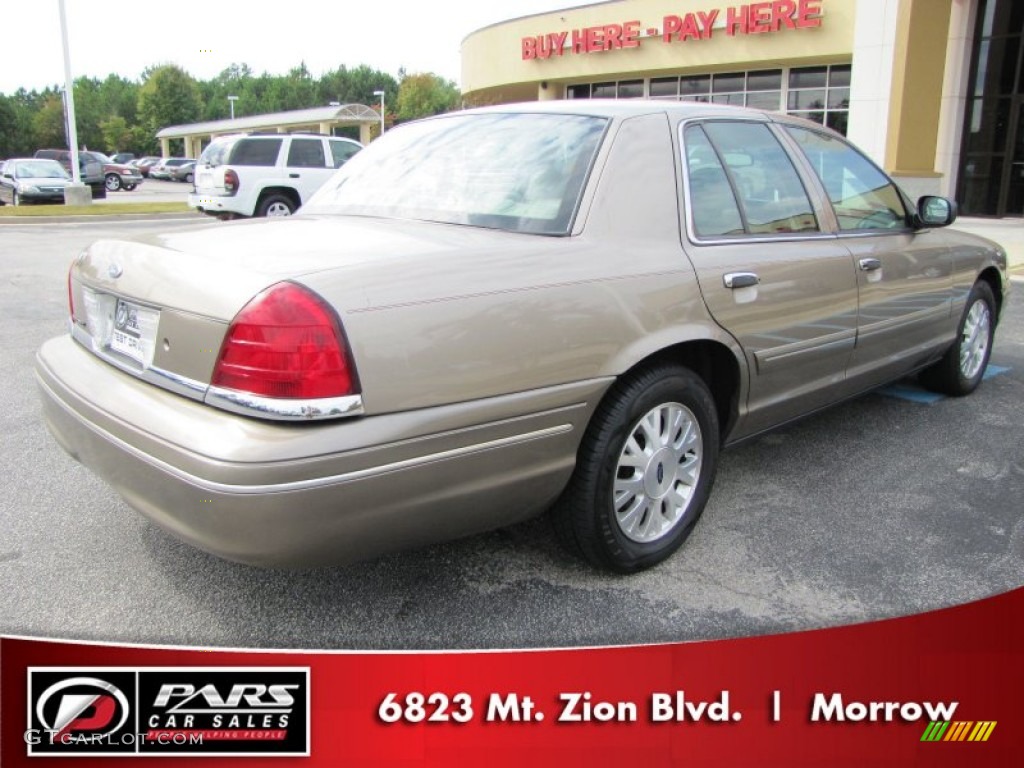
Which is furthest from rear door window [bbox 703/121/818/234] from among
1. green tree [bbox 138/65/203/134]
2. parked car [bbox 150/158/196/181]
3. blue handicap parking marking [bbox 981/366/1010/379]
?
green tree [bbox 138/65/203/134]

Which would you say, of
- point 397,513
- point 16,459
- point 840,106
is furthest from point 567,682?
point 840,106

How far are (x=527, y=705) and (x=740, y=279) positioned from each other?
1721 millimetres

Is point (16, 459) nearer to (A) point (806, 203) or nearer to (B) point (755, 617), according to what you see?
(B) point (755, 617)

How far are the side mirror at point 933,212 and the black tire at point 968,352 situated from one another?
687mm

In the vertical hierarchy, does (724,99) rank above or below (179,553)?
above

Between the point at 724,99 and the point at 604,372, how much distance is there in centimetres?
2547

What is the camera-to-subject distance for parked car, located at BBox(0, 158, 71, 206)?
23.9 m

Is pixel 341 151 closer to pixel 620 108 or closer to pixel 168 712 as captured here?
pixel 620 108

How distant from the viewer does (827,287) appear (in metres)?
3.73

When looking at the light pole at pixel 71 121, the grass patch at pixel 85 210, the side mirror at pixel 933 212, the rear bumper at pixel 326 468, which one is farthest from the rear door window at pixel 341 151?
the rear bumper at pixel 326 468

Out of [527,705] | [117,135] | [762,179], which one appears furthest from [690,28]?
[117,135]

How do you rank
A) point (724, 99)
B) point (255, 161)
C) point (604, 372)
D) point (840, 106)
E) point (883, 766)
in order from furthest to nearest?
point (724, 99), point (840, 106), point (255, 161), point (604, 372), point (883, 766)

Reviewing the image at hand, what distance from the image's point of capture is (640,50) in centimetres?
2617

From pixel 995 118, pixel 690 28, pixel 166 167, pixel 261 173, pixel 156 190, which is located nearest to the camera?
pixel 261 173
